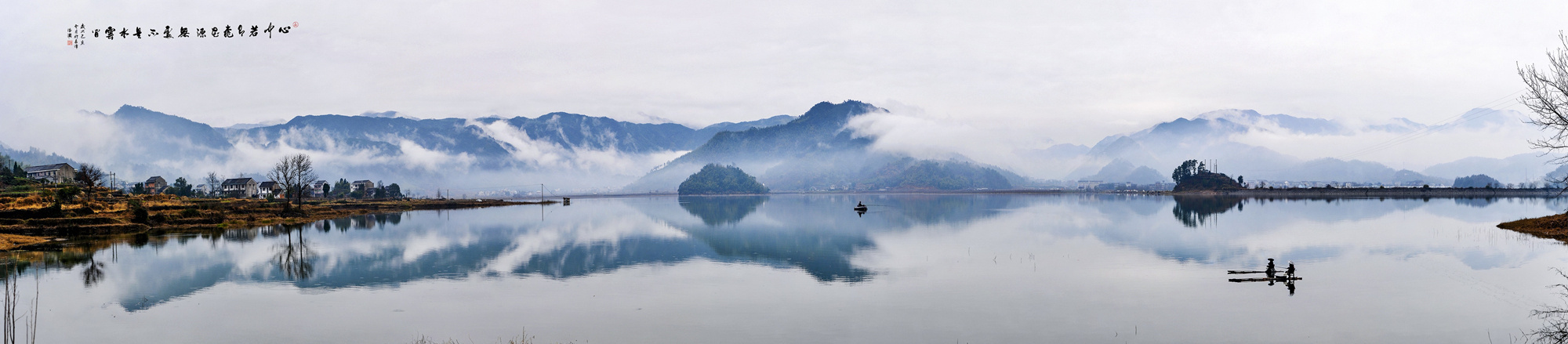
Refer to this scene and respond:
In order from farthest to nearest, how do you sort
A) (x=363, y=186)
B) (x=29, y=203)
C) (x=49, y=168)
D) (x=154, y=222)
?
(x=363, y=186) < (x=49, y=168) < (x=154, y=222) < (x=29, y=203)

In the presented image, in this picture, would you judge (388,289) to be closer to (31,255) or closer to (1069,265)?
(31,255)

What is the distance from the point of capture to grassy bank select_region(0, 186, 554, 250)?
183ft

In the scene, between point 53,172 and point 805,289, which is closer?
point 805,289

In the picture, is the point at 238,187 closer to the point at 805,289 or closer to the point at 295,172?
the point at 295,172

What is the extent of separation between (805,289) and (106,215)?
63347mm

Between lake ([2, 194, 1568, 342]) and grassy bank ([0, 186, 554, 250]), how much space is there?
5.65 m

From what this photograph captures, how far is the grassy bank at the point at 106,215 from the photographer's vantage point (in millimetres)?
55719

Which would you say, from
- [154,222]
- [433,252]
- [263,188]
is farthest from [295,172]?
[263,188]

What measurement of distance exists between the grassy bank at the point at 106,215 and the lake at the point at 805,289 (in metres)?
5.65

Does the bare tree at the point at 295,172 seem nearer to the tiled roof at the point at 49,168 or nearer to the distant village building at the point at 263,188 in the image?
the distant village building at the point at 263,188

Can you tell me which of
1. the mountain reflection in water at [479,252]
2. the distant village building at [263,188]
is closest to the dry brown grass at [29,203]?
the mountain reflection in water at [479,252]

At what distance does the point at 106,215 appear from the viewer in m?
63.2

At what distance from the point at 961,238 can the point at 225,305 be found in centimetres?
4342

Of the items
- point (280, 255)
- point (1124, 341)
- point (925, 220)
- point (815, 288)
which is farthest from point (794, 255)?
point (925, 220)
